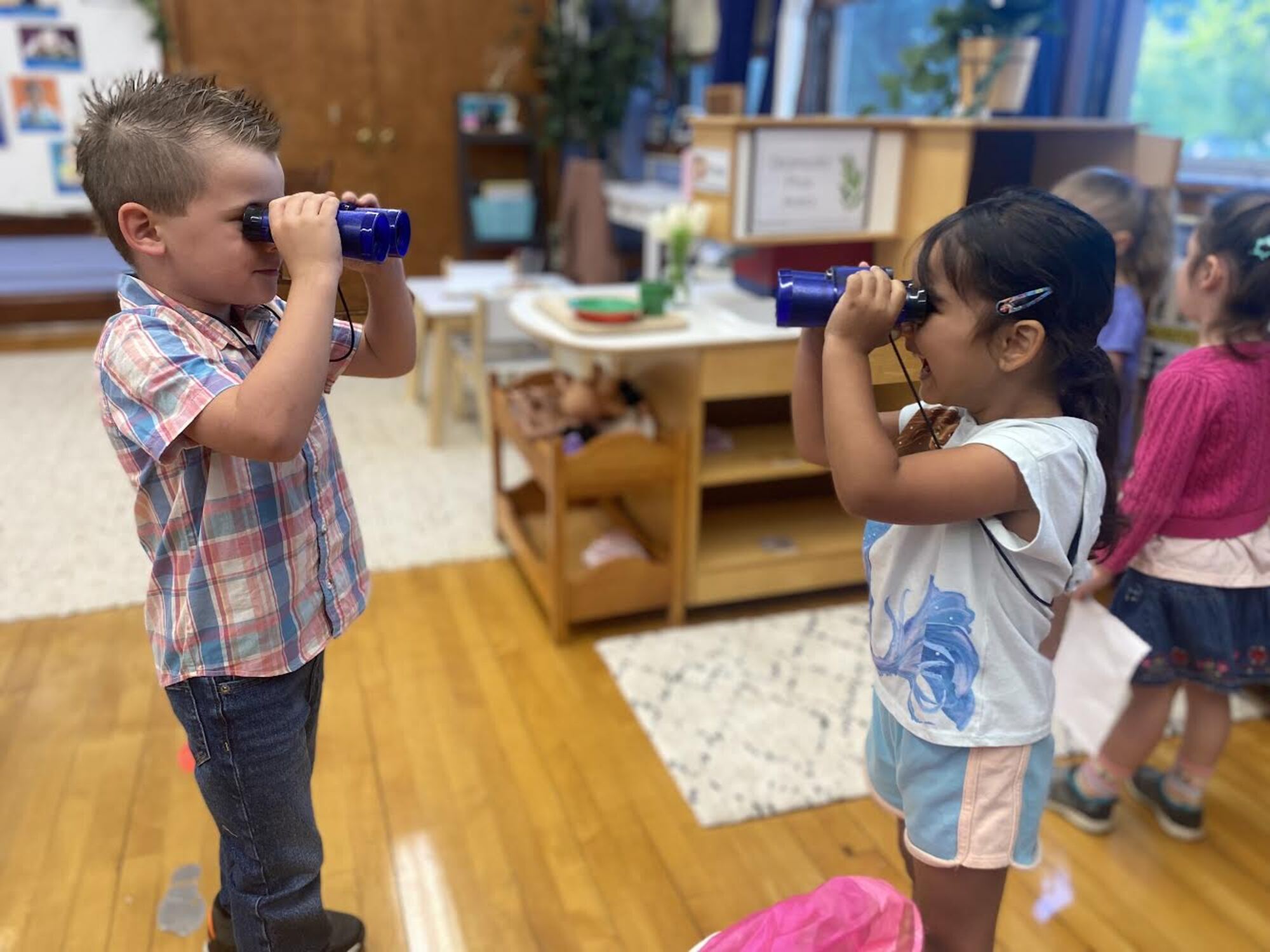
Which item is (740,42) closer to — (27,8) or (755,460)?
(755,460)

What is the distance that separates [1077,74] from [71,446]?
3443 mm

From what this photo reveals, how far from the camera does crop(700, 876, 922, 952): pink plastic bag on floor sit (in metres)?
1.06

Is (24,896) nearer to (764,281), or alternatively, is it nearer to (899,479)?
(899,479)

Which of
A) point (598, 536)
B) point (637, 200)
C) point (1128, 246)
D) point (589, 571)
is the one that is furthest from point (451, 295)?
point (1128, 246)

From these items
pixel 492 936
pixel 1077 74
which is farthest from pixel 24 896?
pixel 1077 74

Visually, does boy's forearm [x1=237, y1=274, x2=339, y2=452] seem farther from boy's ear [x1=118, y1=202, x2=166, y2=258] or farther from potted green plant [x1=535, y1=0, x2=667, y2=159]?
potted green plant [x1=535, y1=0, x2=667, y2=159]

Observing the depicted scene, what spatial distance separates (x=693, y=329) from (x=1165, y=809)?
131 cm

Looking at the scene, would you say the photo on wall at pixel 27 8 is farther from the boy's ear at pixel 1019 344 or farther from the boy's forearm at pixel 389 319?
the boy's ear at pixel 1019 344

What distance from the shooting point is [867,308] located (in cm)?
82

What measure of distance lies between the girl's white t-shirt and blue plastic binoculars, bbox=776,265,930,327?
0.13 meters

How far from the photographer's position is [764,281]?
2.37 m

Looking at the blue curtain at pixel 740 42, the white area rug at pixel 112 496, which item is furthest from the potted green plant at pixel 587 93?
the white area rug at pixel 112 496

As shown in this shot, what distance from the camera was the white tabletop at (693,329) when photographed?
6.72 ft

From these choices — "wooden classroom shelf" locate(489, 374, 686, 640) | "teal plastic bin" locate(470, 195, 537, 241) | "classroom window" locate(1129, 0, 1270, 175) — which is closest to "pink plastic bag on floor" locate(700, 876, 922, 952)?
"wooden classroom shelf" locate(489, 374, 686, 640)
